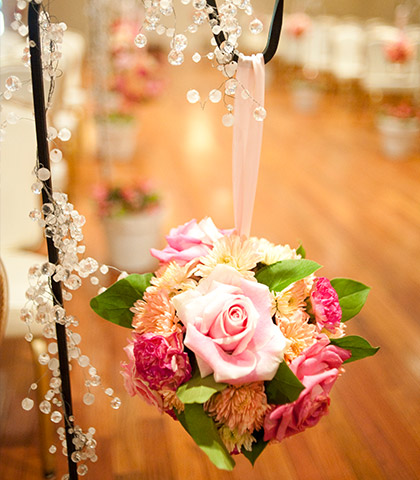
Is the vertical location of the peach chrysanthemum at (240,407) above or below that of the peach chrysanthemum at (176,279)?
below

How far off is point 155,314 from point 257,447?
26 cm

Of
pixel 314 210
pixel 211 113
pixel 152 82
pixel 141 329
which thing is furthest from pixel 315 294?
pixel 211 113

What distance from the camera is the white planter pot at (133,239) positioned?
9.09ft

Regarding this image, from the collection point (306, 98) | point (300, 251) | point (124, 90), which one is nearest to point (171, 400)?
point (300, 251)

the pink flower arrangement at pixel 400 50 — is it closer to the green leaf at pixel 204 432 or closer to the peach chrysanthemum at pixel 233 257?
the peach chrysanthemum at pixel 233 257

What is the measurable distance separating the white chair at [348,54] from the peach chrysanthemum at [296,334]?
617 cm

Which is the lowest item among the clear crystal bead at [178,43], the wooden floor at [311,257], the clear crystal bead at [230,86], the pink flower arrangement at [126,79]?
the wooden floor at [311,257]

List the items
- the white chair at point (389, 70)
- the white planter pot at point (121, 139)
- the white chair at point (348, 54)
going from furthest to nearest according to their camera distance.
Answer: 1. the white chair at point (348, 54)
2. the white chair at point (389, 70)
3. the white planter pot at point (121, 139)

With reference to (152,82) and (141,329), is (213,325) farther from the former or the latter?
(152,82)

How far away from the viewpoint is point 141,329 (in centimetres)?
92

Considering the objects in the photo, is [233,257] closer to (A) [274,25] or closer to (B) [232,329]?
(B) [232,329]

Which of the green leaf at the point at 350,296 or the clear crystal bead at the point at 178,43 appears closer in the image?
the clear crystal bead at the point at 178,43

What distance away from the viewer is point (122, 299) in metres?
0.98

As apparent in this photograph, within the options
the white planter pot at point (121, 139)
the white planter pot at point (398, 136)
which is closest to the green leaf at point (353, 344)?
the white planter pot at point (121, 139)
